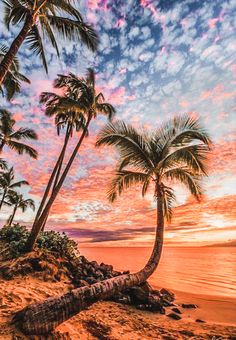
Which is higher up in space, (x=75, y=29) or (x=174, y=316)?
(x=75, y=29)

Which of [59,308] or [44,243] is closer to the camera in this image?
[59,308]

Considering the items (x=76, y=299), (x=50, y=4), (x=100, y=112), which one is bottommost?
(x=76, y=299)

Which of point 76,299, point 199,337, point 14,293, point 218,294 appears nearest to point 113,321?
point 76,299

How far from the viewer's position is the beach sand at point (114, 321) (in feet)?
15.6

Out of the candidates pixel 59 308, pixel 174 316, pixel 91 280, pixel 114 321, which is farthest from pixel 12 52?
pixel 174 316

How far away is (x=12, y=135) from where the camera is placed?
59.8 ft

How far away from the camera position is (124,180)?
32.9 feet

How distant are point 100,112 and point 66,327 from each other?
399 inches

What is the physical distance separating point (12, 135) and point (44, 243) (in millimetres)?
10331

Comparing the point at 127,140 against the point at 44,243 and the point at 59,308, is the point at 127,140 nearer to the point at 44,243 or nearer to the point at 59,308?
the point at 59,308

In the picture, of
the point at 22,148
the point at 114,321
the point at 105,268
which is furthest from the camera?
the point at 22,148

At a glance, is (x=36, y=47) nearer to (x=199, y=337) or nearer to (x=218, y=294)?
(x=199, y=337)

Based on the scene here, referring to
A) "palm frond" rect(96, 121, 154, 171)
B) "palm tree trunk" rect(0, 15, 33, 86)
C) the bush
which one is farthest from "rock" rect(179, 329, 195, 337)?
"palm tree trunk" rect(0, 15, 33, 86)

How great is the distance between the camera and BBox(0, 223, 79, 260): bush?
34.4ft
